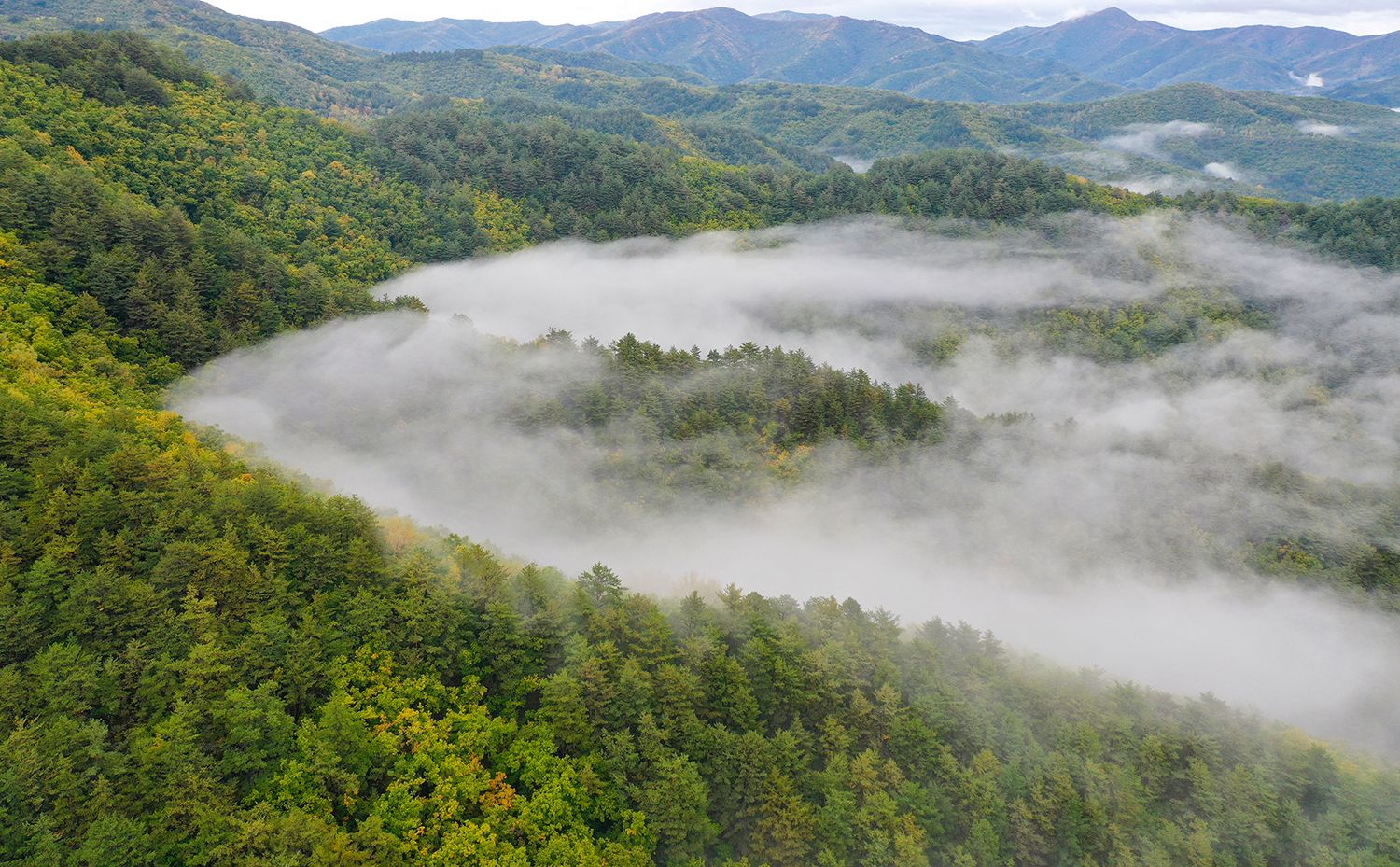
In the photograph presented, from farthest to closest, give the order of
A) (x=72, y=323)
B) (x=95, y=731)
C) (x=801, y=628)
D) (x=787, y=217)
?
1. (x=787, y=217)
2. (x=72, y=323)
3. (x=801, y=628)
4. (x=95, y=731)

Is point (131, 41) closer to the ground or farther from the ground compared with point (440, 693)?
farther from the ground

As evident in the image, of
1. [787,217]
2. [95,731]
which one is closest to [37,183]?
[95,731]

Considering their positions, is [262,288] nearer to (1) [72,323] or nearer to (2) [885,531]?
(1) [72,323]

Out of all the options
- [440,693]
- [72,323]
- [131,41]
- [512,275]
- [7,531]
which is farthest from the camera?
[512,275]

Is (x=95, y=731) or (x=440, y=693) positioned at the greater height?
(x=95, y=731)

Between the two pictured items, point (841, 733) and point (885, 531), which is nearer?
point (841, 733)

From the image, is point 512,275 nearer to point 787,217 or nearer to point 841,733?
point 787,217

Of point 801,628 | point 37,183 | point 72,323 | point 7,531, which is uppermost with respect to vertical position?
point 37,183

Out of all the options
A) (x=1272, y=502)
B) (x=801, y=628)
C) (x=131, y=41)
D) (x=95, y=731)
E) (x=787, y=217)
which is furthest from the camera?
(x=787, y=217)

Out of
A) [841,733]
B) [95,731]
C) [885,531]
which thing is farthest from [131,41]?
[841,733]

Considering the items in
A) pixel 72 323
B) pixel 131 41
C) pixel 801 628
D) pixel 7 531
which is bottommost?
pixel 801 628
